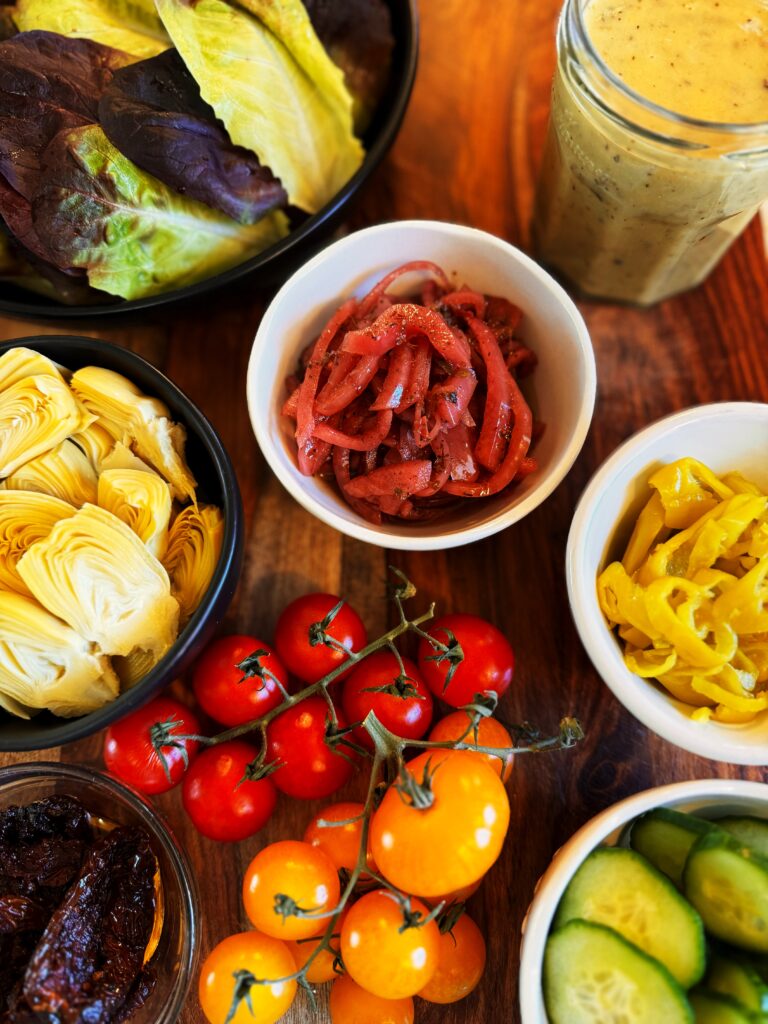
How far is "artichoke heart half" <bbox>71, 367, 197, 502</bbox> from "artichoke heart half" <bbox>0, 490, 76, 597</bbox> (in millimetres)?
161

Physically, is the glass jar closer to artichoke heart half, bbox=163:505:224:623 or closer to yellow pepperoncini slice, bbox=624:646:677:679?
yellow pepperoncini slice, bbox=624:646:677:679

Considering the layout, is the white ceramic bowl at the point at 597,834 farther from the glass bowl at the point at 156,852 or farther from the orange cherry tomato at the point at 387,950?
the glass bowl at the point at 156,852

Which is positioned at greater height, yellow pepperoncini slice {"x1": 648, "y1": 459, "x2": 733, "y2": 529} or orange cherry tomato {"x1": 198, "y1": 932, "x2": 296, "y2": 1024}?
yellow pepperoncini slice {"x1": 648, "y1": 459, "x2": 733, "y2": 529}

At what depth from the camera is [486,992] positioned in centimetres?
139

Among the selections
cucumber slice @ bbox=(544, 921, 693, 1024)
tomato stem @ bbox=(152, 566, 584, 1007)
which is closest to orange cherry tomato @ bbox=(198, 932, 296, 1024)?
tomato stem @ bbox=(152, 566, 584, 1007)

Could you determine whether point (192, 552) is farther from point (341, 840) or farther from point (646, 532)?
point (646, 532)

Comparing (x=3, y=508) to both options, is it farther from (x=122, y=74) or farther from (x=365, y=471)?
(x=122, y=74)

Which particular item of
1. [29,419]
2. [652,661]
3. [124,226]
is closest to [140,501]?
[29,419]

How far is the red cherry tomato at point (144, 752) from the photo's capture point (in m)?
1.40

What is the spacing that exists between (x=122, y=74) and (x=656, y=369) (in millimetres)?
1090

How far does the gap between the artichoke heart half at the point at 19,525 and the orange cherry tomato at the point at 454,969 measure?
847 mm

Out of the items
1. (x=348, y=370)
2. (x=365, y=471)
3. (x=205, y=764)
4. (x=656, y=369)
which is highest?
(x=348, y=370)

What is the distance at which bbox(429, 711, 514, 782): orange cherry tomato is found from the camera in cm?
136

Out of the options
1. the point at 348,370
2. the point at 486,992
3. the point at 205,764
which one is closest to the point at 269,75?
the point at 348,370
